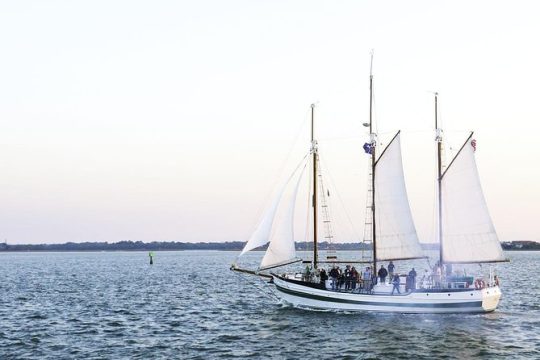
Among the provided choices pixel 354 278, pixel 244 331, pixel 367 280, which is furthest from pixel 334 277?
pixel 244 331

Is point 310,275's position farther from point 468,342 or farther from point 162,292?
point 162,292

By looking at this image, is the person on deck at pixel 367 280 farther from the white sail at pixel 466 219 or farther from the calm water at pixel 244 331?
the white sail at pixel 466 219

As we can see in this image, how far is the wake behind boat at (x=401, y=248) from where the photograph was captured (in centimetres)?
4994

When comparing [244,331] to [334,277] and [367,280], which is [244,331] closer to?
[334,277]

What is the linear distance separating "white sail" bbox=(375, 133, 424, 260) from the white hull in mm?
3763

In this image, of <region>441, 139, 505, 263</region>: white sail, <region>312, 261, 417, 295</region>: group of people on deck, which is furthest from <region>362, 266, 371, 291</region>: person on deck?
<region>441, 139, 505, 263</region>: white sail

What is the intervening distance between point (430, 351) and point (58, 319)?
96.6ft

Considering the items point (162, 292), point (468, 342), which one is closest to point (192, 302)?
point (162, 292)

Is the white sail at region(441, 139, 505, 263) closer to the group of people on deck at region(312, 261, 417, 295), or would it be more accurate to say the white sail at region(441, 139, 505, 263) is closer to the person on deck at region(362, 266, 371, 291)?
the group of people on deck at region(312, 261, 417, 295)

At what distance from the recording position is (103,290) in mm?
81562

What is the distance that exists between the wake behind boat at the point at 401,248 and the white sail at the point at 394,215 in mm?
78

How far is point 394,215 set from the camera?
173 feet

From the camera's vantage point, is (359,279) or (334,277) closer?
(359,279)

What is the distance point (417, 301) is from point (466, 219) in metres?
7.66
